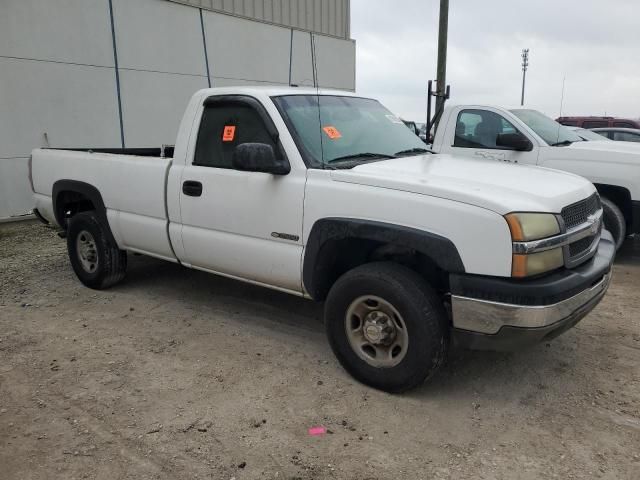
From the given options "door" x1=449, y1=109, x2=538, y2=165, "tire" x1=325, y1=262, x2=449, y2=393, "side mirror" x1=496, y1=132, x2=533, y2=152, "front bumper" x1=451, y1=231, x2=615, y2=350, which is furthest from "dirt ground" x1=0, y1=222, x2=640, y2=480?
"door" x1=449, y1=109, x2=538, y2=165

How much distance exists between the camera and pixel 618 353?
3932 mm

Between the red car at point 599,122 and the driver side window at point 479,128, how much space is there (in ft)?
25.4

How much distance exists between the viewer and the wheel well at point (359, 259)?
3391 mm

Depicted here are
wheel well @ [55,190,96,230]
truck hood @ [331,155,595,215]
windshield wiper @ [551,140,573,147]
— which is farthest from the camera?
windshield wiper @ [551,140,573,147]

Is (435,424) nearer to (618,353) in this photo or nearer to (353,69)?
(618,353)

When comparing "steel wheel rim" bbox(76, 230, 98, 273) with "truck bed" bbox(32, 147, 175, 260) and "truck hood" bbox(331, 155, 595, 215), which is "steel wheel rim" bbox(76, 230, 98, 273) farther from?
"truck hood" bbox(331, 155, 595, 215)

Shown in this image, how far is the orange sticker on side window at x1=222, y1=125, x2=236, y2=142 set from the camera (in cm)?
413

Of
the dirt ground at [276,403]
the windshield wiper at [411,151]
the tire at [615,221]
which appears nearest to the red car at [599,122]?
the tire at [615,221]

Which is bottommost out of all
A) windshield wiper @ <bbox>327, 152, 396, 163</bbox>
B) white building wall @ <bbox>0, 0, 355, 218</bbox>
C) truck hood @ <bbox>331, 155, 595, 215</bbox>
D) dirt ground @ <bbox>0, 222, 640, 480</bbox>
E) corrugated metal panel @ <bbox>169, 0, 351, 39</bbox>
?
dirt ground @ <bbox>0, 222, 640, 480</bbox>

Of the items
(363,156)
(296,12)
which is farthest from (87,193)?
(296,12)

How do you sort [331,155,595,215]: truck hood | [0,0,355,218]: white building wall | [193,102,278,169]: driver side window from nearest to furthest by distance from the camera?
[331,155,595,215]: truck hood → [193,102,278,169]: driver side window → [0,0,355,218]: white building wall

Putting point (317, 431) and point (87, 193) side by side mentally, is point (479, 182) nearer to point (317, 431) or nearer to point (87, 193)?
point (317, 431)

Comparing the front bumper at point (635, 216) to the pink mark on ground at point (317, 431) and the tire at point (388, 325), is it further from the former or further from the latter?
the pink mark on ground at point (317, 431)

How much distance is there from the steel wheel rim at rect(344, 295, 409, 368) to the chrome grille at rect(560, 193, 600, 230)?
1127mm
